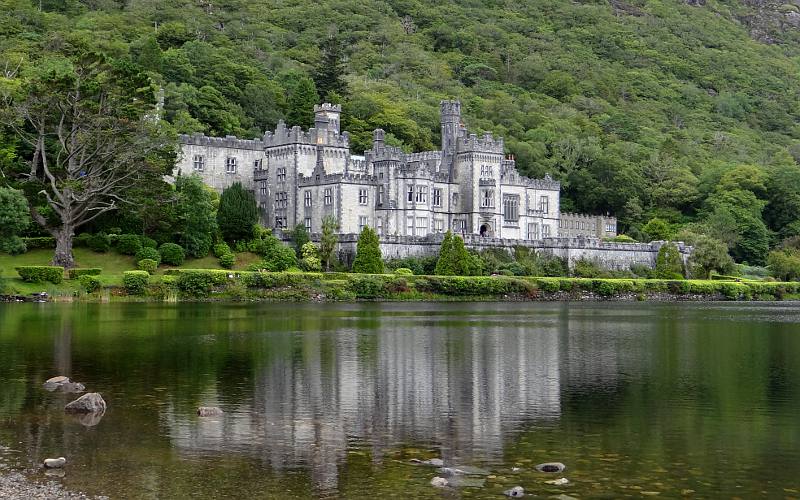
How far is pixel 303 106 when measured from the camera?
110 meters

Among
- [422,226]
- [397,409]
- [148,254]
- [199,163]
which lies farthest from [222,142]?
[397,409]

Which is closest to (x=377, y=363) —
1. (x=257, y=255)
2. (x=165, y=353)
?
(x=165, y=353)

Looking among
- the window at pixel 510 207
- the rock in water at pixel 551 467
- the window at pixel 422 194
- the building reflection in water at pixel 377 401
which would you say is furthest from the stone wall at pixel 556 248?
the rock in water at pixel 551 467

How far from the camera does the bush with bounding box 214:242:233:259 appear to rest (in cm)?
7988

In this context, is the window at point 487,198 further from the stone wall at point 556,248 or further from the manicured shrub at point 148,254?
the manicured shrub at point 148,254

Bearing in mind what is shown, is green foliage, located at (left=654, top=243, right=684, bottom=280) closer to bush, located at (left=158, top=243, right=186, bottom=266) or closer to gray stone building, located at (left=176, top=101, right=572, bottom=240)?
gray stone building, located at (left=176, top=101, right=572, bottom=240)

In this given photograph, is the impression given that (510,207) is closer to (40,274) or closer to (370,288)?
(370,288)

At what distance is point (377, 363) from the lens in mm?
35188

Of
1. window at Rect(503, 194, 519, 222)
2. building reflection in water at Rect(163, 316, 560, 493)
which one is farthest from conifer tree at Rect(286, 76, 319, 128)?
building reflection in water at Rect(163, 316, 560, 493)

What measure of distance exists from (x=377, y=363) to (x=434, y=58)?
493 ft

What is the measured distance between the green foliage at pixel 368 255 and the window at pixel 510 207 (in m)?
19.8

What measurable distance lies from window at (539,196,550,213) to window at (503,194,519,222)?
150 inches

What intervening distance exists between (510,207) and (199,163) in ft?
88.7

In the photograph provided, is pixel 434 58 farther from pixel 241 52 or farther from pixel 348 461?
pixel 348 461
